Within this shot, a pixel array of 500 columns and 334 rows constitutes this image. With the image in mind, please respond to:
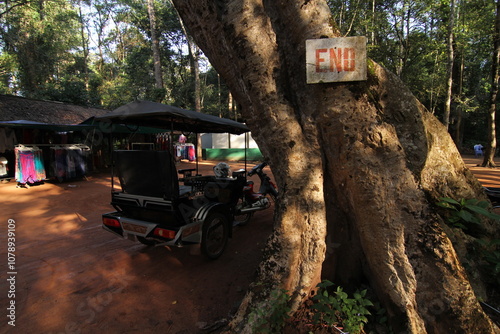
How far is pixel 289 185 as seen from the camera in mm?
2455

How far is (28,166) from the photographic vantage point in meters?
9.24

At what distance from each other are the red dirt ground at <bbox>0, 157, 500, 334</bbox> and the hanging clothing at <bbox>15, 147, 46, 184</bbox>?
4.43 m

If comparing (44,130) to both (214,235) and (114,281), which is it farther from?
(214,235)

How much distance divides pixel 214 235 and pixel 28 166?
29.0 feet

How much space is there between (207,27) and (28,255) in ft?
14.2

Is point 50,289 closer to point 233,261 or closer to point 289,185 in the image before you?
point 233,261

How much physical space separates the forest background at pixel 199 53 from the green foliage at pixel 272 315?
759 centimetres

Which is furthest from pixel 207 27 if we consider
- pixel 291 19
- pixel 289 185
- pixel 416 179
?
pixel 416 179

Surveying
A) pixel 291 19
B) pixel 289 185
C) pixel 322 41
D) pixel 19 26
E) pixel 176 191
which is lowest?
pixel 176 191

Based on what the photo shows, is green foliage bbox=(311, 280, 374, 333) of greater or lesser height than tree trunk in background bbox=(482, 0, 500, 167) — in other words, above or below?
below

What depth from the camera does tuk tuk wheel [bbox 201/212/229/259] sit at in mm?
3752

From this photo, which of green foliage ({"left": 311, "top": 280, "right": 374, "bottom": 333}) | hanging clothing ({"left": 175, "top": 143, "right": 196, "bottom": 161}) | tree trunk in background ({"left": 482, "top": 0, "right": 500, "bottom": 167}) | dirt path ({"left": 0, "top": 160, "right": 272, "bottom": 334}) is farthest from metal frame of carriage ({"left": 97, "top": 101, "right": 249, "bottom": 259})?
hanging clothing ({"left": 175, "top": 143, "right": 196, "bottom": 161})

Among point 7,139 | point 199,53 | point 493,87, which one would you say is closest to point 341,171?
point 7,139

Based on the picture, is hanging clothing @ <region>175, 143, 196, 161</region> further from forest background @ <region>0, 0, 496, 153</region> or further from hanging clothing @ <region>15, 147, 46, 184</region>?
hanging clothing @ <region>15, 147, 46, 184</region>
